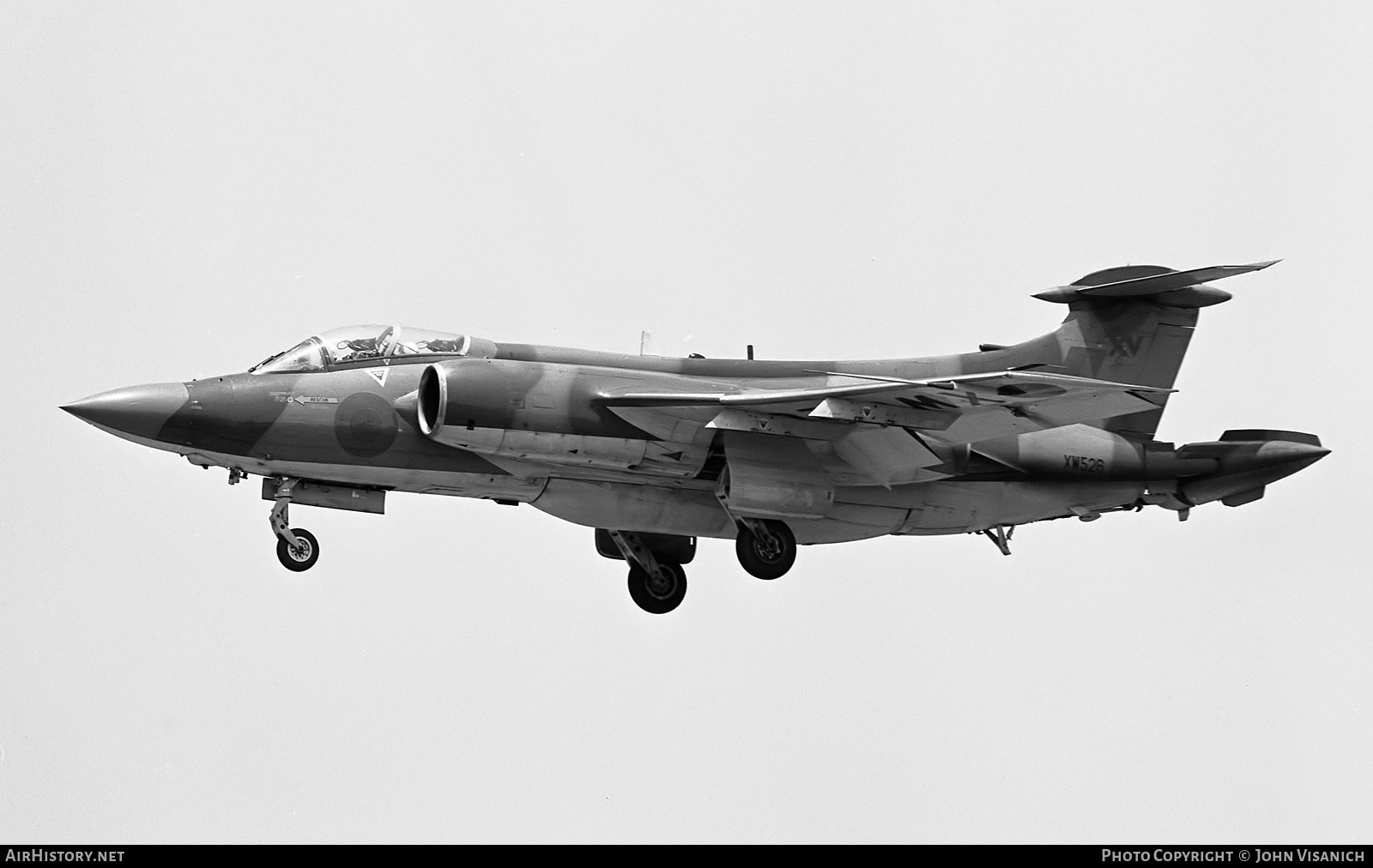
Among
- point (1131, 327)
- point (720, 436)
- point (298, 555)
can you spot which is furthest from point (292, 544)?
point (1131, 327)

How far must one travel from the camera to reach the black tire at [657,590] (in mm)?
20188

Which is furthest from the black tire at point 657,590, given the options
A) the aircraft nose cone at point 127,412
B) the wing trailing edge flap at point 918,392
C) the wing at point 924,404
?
the aircraft nose cone at point 127,412

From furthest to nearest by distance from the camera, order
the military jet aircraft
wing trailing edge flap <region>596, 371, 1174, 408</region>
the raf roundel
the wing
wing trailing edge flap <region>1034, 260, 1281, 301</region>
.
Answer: wing trailing edge flap <region>1034, 260, 1281, 301</region> → the raf roundel → the military jet aircraft → the wing → wing trailing edge flap <region>596, 371, 1174, 408</region>

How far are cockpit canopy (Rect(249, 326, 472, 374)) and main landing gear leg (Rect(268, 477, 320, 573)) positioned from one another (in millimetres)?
1350

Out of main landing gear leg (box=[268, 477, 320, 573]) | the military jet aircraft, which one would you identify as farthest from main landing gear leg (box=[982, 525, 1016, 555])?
main landing gear leg (box=[268, 477, 320, 573])

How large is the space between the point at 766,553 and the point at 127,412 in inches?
249

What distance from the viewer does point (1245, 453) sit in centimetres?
1967

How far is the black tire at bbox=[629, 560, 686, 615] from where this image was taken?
20.2 meters

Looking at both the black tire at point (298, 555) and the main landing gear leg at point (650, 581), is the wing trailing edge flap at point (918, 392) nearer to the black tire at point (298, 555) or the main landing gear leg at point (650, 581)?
the main landing gear leg at point (650, 581)

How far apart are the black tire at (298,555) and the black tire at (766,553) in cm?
422

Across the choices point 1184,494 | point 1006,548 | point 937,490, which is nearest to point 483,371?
point 937,490

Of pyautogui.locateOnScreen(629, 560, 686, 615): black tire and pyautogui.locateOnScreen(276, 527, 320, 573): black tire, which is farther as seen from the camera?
pyautogui.locateOnScreen(629, 560, 686, 615): black tire

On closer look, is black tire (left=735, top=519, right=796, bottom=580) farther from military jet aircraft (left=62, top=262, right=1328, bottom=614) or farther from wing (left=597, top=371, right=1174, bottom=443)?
wing (left=597, top=371, right=1174, bottom=443)
